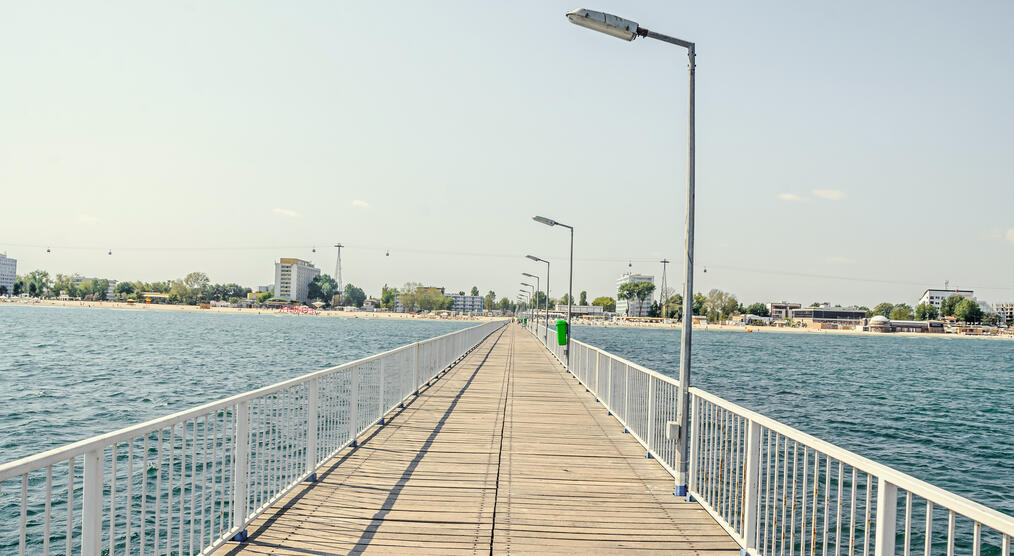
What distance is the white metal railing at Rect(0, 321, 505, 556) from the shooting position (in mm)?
3553

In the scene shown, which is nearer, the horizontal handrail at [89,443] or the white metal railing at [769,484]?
the horizontal handrail at [89,443]

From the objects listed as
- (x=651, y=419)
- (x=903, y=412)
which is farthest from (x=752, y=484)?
(x=903, y=412)

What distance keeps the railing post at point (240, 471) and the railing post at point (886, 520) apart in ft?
14.8

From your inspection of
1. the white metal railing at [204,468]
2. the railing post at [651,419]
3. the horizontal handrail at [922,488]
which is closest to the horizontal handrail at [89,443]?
the white metal railing at [204,468]

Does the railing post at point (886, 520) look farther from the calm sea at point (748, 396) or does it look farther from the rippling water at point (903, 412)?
the rippling water at point (903, 412)

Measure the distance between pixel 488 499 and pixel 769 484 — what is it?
2.98m

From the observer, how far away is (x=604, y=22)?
725 centimetres

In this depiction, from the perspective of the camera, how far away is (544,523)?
237 inches

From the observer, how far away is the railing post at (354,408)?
8.57 meters

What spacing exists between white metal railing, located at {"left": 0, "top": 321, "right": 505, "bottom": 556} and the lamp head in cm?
Answer: 486

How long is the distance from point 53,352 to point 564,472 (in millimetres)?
56389

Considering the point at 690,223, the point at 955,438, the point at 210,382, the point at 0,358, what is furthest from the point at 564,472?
the point at 0,358

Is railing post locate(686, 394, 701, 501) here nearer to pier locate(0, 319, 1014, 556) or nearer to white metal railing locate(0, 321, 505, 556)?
pier locate(0, 319, 1014, 556)

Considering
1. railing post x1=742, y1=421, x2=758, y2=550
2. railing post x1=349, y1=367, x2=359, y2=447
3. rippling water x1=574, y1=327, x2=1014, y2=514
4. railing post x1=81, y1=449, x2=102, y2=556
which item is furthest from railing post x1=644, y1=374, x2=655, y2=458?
rippling water x1=574, y1=327, x2=1014, y2=514
